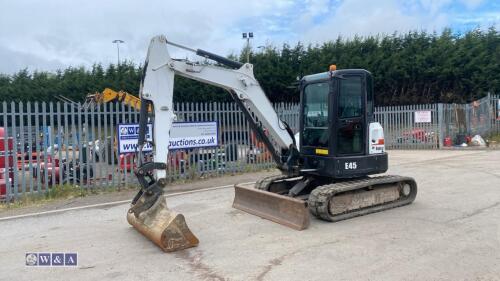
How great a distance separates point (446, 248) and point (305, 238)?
5.99 ft

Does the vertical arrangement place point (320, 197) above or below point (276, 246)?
above

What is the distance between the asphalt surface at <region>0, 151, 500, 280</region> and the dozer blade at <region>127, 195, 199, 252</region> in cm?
12

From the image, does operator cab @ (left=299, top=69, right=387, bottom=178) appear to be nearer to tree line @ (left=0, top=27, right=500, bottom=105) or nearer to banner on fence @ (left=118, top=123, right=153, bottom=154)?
banner on fence @ (left=118, top=123, right=153, bottom=154)

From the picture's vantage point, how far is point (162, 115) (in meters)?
6.30

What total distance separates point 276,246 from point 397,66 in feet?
92.2

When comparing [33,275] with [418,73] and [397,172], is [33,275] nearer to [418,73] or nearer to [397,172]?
[397,172]

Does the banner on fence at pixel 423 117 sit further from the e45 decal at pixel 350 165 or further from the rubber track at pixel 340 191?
the e45 decal at pixel 350 165

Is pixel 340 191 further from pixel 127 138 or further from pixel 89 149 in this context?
pixel 89 149

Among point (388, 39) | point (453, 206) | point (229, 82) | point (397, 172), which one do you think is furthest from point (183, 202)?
point (388, 39)

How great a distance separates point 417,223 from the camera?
6.90 meters

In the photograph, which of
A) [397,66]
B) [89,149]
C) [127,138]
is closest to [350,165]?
[127,138]

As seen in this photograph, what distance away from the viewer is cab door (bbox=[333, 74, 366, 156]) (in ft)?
24.5

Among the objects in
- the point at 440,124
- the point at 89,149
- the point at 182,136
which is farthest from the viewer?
the point at 440,124

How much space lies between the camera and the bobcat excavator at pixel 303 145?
6281 mm
